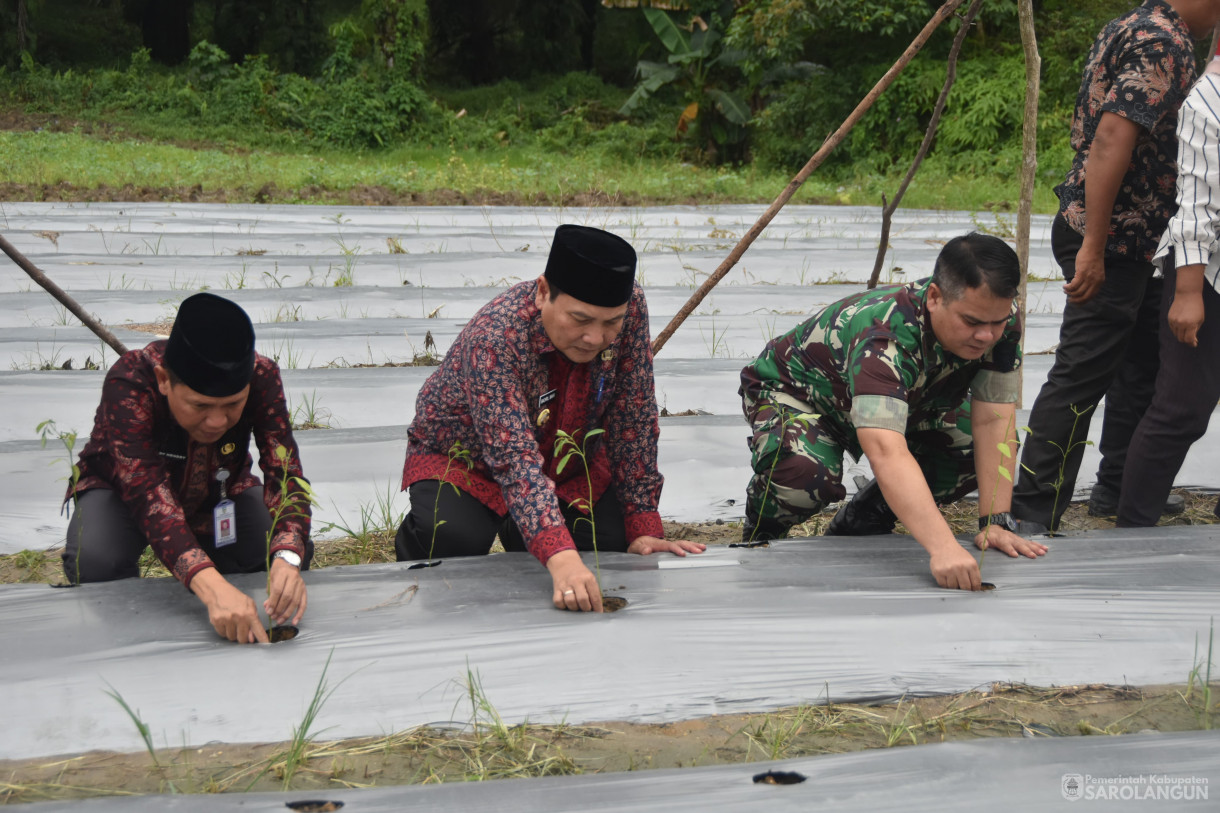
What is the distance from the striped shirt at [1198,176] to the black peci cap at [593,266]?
1414 millimetres

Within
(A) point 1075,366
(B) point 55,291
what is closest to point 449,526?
(B) point 55,291

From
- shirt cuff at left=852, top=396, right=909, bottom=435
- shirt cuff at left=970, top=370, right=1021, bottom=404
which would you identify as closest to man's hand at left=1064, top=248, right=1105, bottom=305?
shirt cuff at left=970, top=370, right=1021, bottom=404

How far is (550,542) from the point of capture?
2.11 metres

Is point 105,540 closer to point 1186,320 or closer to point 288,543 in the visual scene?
point 288,543

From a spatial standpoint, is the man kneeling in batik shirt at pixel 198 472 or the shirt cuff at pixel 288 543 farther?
the shirt cuff at pixel 288 543

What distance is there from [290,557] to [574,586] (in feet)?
1.86

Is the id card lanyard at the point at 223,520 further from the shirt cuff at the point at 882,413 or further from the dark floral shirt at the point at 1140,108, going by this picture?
the dark floral shirt at the point at 1140,108

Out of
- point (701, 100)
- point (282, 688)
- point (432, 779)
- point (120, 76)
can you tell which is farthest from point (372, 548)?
point (120, 76)

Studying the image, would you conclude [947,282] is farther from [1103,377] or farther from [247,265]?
[247,265]

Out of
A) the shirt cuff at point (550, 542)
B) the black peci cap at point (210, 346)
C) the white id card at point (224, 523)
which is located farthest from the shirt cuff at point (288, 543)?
the shirt cuff at point (550, 542)

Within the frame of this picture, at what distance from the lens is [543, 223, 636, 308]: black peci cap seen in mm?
2090

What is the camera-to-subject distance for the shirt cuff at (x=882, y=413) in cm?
227

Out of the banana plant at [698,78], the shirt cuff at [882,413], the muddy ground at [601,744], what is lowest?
the muddy ground at [601,744]

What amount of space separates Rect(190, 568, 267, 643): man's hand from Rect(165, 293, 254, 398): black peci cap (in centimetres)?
36
